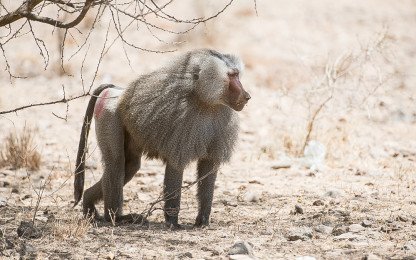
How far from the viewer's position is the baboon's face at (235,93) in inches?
176

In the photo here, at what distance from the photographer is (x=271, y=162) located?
22.4 feet

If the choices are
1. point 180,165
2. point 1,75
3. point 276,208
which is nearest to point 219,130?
point 180,165

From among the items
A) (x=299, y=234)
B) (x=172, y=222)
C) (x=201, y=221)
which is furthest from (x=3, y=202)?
(x=299, y=234)

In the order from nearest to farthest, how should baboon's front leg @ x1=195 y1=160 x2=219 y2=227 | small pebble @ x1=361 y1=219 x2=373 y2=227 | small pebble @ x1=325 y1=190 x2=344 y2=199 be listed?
small pebble @ x1=361 y1=219 x2=373 y2=227, baboon's front leg @ x1=195 y1=160 x2=219 y2=227, small pebble @ x1=325 y1=190 x2=344 y2=199

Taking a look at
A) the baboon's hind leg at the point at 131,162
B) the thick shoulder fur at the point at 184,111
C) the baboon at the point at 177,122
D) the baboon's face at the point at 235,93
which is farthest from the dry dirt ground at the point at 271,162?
the baboon's face at the point at 235,93

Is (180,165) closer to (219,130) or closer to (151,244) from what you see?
(219,130)

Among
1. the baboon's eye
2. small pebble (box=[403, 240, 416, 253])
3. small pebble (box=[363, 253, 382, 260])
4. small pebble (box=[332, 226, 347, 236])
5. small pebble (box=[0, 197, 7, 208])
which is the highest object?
the baboon's eye

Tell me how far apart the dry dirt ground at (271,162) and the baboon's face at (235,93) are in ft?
2.52

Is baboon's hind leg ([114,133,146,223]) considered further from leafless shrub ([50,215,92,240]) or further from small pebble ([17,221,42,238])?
small pebble ([17,221,42,238])

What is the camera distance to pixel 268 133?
8.15 metres

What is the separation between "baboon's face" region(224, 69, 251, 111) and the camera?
448 cm

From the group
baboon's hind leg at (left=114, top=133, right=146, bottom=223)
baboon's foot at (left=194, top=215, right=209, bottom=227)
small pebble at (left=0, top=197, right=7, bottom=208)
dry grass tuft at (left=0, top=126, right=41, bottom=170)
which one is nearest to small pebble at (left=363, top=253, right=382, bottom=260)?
baboon's foot at (left=194, top=215, right=209, bottom=227)

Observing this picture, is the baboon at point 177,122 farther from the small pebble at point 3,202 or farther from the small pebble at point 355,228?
the small pebble at point 355,228

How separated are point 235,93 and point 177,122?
407 millimetres
